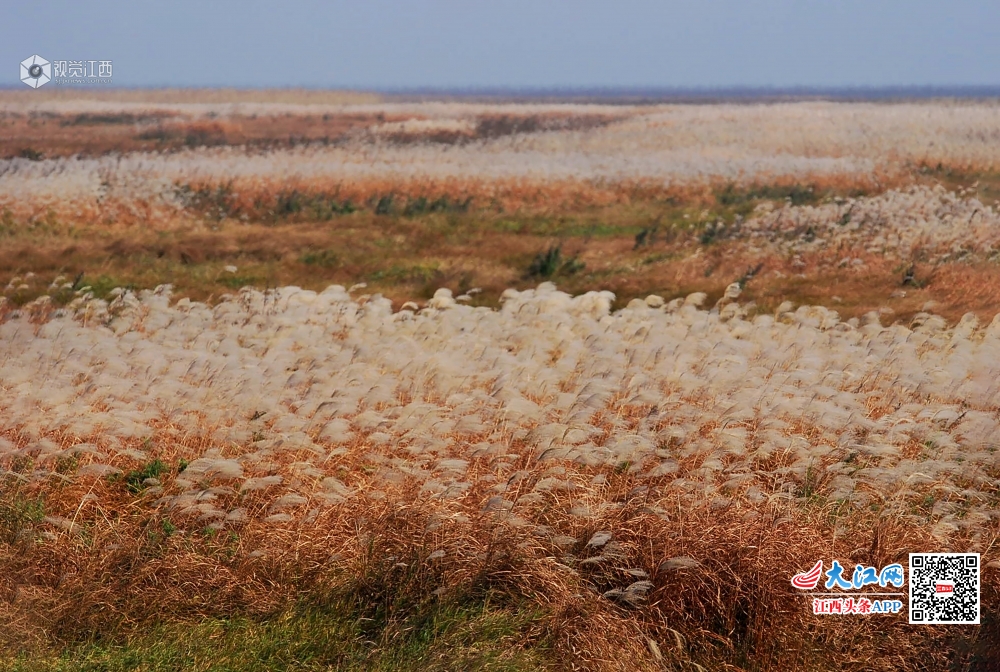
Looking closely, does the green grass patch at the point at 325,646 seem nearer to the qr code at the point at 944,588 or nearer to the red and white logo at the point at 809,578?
the red and white logo at the point at 809,578

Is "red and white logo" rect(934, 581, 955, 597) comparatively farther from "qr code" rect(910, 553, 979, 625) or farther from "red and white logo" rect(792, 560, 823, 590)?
"red and white logo" rect(792, 560, 823, 590)

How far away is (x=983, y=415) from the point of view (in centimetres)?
648

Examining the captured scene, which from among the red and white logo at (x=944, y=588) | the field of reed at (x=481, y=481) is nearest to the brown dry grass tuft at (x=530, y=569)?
the field of reed at (x=481, y=481)

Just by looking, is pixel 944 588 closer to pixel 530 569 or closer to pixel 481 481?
pixel 530 569

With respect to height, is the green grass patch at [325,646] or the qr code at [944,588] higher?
the qr code at [944,588]

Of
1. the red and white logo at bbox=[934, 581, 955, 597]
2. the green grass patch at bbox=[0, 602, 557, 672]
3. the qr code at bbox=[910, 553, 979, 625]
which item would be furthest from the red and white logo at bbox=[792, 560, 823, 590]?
the green grass patch at bbox=[0, 602, 557, 672]

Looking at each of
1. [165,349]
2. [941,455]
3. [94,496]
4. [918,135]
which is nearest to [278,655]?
[94,496]

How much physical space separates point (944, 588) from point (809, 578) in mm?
741

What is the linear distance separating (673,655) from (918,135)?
109 feet

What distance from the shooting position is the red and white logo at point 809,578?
212 inches

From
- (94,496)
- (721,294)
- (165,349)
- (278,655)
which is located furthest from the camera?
(721,294)

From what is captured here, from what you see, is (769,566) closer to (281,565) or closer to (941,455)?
(941,455)

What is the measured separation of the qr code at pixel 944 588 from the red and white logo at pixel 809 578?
0.50 metres

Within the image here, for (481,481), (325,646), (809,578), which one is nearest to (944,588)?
(809,578)
